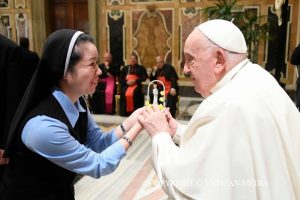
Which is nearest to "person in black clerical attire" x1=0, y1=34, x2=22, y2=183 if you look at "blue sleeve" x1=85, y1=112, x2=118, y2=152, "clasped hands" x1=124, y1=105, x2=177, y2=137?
"blue sleeve" x1=85, y1=112, x2=118, y2=152

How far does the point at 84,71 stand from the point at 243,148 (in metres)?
0.84

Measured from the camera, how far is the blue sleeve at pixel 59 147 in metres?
1.48

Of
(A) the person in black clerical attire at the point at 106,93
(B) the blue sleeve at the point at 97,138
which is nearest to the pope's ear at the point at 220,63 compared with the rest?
(B) the blue sleeve at the point at 97,138

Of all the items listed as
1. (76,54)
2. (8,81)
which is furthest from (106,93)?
(76,54)

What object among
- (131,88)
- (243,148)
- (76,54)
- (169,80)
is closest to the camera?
(243,148)

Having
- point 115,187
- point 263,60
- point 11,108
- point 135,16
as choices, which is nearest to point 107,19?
point 135,16

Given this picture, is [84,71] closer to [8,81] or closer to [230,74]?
[230,74]

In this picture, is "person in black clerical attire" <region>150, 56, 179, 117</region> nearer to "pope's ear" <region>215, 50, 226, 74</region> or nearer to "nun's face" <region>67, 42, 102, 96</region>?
"nun's face" <region>67, 42, 102, 96</region>

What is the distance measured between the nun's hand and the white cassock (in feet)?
0.91

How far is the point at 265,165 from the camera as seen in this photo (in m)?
1.37

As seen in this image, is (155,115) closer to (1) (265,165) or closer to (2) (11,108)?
(1) (265,165)

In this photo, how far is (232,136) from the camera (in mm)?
1354

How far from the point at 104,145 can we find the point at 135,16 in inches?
304

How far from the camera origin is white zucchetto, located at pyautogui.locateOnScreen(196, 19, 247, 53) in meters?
1.49
